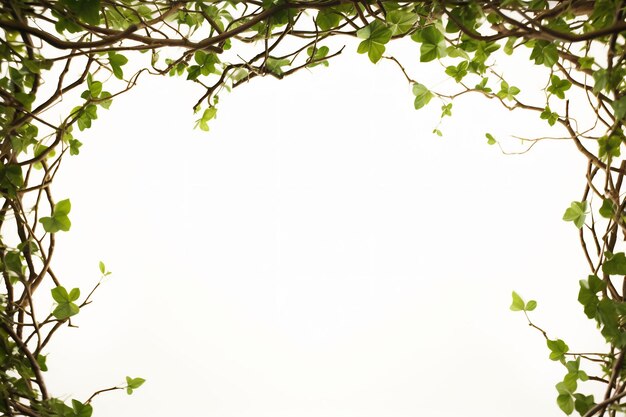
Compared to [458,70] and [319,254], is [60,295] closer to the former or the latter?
[458,70]

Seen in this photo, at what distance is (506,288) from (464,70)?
1.07 m

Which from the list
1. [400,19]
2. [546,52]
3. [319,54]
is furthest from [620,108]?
[319,54]

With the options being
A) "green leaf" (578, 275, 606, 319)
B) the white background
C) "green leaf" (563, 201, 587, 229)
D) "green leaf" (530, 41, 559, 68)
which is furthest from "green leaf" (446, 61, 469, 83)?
the white background

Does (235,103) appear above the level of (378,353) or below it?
above

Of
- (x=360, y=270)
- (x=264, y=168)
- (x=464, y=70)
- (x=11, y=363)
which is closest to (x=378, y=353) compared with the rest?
(x=360, y=270)

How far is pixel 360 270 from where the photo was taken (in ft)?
5.50

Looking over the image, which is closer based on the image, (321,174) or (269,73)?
(269,73)

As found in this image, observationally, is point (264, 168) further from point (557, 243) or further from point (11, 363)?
point (11, 363)

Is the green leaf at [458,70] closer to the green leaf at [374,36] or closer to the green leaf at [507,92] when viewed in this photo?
the green leaf at [507,92]

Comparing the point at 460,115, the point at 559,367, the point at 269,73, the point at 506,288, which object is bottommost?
the point at 559,367

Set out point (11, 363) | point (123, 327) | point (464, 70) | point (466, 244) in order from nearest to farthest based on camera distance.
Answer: point (11, 363), point (464, 70), point (123, 327), point (466, 244)

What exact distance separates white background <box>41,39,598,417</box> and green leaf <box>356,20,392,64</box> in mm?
1197

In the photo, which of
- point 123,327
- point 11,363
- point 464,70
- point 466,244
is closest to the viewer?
point 11,363

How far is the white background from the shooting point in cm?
151
